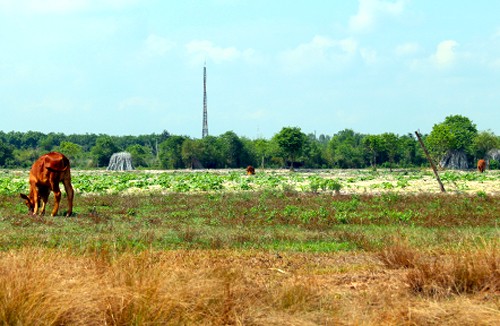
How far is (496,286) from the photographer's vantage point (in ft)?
22.1

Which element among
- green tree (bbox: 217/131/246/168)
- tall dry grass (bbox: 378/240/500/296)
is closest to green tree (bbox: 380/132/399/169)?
green tree (bbox: 217/131/246/168)

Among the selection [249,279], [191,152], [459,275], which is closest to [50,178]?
[249,279]

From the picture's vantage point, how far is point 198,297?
5.96 metres

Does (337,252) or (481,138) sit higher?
(481,138)

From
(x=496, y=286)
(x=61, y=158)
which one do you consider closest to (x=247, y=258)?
(x=496, y=286)

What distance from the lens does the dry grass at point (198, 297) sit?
18.2 feet

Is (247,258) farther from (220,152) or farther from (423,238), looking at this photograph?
(220,152)

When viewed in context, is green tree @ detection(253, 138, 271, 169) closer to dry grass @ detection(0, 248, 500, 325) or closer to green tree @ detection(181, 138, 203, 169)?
green tree @ detection(181, 138, 203, 169)

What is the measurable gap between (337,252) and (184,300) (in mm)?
4886

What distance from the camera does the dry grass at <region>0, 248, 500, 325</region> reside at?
5.56m

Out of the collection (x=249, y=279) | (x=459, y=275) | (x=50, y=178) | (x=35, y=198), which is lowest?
(x=249, y=279)

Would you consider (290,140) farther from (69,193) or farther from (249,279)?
(249,279)

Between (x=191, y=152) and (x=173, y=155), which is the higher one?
(x=191, y=152)

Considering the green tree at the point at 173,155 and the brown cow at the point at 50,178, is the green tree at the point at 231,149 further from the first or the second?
the brown cow at the point at 50,178
